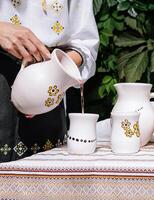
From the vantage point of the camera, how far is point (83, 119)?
2.87 ft

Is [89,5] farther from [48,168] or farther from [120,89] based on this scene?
[48,168]

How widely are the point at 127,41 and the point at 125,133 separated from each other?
3.77 feet

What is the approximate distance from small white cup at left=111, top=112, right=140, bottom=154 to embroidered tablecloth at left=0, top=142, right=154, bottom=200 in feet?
0.42

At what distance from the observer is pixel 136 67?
1938 mm

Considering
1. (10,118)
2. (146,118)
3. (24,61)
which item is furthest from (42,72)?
(146,118)

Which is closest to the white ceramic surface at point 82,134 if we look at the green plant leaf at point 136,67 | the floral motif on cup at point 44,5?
the floral motif on cup at point 44,5

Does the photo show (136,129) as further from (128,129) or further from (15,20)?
(15,20)

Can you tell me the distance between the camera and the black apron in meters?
0.95

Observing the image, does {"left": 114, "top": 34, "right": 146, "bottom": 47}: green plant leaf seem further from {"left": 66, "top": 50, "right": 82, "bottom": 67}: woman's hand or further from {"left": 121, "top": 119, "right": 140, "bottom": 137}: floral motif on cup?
{"left": 121, "top": 119, "right": 140, "bottom": 137}: floral motif on cup

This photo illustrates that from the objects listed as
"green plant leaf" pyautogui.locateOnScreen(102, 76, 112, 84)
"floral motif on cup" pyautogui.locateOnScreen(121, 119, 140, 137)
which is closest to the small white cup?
"floral motif on cup" pyautogui.locateOnScreen(121, 119, 140, 137)

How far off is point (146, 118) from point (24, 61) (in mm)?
301

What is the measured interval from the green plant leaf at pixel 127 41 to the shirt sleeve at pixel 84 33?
0.89 m

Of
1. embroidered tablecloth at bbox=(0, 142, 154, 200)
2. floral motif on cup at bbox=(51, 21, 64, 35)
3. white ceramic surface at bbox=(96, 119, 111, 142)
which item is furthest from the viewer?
white ceramic surface at bbox=(96, 119, 111, 142)

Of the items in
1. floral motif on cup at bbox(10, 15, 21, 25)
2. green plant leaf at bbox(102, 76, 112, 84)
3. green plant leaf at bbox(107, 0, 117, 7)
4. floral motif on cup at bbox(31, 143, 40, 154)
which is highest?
green plant leaf at bbox(107, 0, 117, 7)
